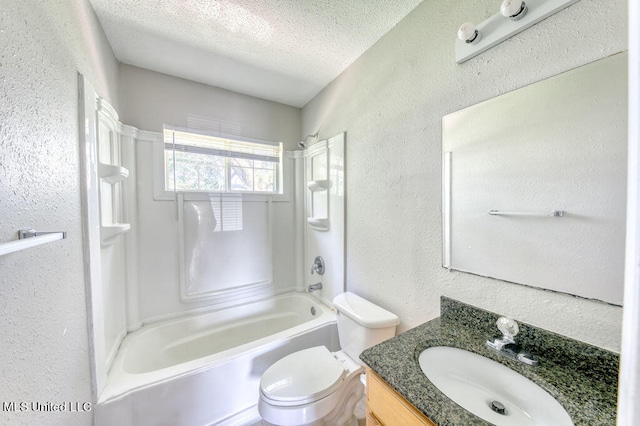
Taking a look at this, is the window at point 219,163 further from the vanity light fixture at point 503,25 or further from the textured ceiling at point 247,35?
the vanity light fixture at point 503,25

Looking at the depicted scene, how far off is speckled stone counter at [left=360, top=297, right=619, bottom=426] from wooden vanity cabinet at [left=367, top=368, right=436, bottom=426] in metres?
0.05

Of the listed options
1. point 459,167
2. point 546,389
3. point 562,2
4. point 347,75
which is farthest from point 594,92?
point 347,75

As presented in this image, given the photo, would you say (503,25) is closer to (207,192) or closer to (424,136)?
(424,136)

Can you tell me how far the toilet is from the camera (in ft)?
3.68

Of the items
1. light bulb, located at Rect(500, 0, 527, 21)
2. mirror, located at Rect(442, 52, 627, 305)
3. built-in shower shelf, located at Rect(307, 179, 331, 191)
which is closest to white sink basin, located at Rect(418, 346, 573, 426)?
mirror, located at Rect(442, 52, 627, 305)

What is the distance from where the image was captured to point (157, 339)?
185cm

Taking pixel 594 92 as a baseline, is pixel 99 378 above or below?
below

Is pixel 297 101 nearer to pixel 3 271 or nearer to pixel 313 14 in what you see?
pixel 313 14

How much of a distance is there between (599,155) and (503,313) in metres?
0.65

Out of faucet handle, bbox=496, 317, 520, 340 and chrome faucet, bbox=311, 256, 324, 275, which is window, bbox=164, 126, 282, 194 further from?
faucet handle, bbox=496, 317, 520, 340

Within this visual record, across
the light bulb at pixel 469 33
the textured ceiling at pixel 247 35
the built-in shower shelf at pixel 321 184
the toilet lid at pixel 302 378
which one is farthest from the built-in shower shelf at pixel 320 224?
the light bulb at pixel 469 33

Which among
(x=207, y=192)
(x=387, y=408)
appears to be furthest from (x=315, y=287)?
(x=387, y=408)

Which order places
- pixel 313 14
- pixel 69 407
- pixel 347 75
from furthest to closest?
pixel 347 75 → pixel 313 14 → pixel 69 407

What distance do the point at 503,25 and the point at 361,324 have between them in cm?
154
